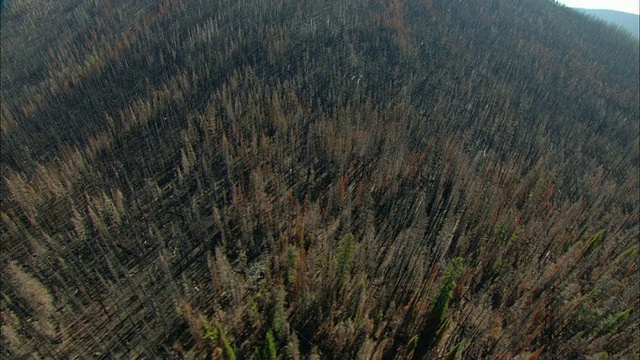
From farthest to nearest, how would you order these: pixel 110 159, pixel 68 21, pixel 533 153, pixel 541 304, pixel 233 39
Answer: pixel 68 21 < pixel 233 39 < pixel 533 153 < pixel 110 159 < pixel 541 304

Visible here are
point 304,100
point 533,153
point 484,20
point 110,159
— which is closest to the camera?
point 110,159

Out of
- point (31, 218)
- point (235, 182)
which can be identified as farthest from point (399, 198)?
point (31, 218)

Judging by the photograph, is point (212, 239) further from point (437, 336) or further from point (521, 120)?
point (521, 120)

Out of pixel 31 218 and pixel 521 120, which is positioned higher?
pixel 31 218

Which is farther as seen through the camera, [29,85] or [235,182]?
[29,85]

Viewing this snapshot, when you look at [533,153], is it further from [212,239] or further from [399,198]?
[212,239]

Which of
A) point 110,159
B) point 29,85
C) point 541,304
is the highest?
point 541,304
